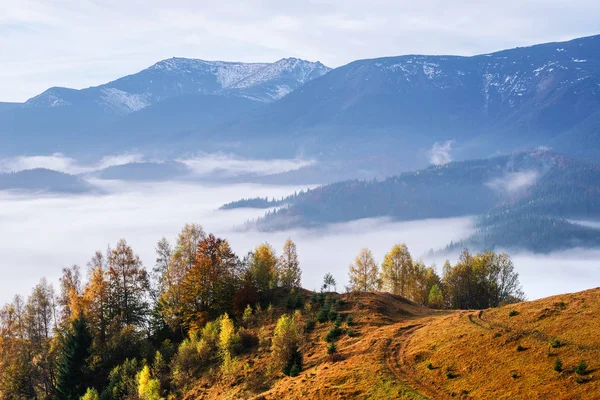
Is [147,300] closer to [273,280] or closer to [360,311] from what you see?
[273,280]

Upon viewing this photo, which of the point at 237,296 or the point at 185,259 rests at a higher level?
the point at 185,259

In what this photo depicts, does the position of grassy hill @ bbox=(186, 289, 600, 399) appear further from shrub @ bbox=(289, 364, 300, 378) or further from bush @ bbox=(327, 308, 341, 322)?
bush @ bbox=(327, 308, 341, 322)

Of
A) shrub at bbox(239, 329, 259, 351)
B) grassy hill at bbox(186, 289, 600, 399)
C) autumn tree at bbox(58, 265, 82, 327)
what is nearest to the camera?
grassy hill at bbox(186, 289, 600, 399)

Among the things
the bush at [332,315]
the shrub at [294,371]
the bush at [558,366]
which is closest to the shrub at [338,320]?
the bush at [332,315]

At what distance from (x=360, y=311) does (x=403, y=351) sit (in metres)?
19.8

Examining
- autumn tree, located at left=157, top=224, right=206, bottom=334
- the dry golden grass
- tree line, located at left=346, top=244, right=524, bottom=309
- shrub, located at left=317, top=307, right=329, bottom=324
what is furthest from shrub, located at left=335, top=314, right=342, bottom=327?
tree line, located at left=346, top=244, right=524, bottom=309

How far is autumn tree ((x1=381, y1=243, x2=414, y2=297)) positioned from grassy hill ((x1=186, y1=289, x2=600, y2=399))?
5694cm

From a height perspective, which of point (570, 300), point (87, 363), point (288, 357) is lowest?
point (87, 363)

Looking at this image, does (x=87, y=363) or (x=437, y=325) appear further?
(x=87, y=363)

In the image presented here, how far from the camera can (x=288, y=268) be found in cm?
12062

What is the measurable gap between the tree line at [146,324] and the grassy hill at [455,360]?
13.0ft

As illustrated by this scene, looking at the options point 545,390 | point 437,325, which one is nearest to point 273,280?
point 437,325

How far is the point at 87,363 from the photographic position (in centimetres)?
8325

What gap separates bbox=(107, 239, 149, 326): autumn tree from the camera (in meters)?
90.3
